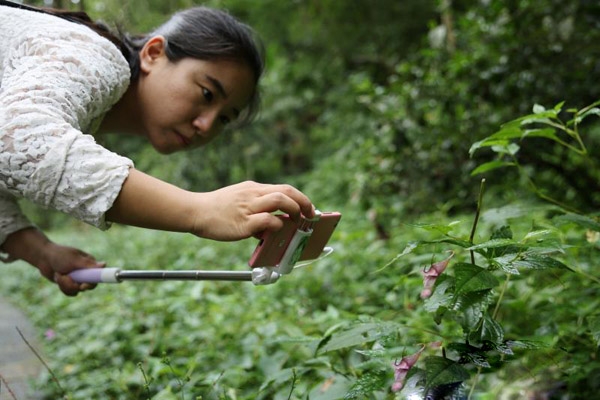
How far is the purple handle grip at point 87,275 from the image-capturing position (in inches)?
60.0

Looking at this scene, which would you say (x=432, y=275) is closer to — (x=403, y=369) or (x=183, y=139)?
(x=403, y=369)

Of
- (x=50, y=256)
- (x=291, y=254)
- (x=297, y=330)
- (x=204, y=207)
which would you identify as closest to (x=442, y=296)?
(x=291, y=254)

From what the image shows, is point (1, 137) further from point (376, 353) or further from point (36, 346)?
point (36, 346)

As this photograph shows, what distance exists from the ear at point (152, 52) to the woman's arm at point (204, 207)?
2.45 ft

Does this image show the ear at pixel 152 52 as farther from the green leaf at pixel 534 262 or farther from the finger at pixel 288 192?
the green leaf at pixel 534 262

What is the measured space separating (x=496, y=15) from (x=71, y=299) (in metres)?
2.80

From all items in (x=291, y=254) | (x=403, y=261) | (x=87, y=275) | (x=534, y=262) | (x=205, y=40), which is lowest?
(x=87, y=275)

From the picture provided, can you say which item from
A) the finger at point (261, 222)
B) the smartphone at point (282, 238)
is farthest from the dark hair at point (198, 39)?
the finger at point (261, 222)

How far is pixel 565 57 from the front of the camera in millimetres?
2629

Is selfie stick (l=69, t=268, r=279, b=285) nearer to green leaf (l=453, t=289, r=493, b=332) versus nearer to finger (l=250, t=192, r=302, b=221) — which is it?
finger (l=250, t=192, r=302, b=221)

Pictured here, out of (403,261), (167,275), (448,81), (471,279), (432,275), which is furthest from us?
(448,81)

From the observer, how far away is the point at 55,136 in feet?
2.88

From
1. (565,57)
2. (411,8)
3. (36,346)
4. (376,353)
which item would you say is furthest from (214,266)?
(411,8)

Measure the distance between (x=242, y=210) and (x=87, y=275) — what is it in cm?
86
